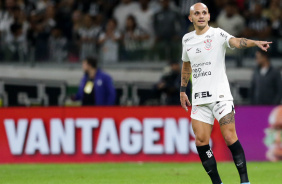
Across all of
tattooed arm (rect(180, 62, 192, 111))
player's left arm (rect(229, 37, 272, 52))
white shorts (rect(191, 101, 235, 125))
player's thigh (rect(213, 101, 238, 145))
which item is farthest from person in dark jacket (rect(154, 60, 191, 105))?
player's left arm (rect(229, 37, 272, 52))

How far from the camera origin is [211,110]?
912 cm

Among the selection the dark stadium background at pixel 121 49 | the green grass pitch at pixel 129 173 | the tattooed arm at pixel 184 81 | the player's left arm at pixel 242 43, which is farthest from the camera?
the dark stadium background at pixel 121 49

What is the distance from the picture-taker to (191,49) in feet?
30.0

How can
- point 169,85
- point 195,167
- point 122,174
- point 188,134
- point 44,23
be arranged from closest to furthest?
point 122,174 < point 195,167 < point 188,134 < point 169,85 < point 44,23


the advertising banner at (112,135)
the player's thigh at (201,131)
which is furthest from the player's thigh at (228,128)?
the advertising banner at (112,135)

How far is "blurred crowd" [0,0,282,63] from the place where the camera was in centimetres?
1744

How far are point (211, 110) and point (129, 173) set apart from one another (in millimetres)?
3892

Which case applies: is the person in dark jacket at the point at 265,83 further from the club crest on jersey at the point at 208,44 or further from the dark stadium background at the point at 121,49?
the club crest on jersey at the point at 208,44

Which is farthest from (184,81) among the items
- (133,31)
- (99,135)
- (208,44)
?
(133,31)

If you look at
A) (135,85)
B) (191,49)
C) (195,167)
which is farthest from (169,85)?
(191,49)

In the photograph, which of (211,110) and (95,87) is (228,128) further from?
(95,87)

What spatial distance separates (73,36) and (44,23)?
1.01m

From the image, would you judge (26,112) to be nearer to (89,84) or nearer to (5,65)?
(89,84)

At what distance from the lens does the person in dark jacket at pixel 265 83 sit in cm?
1527
